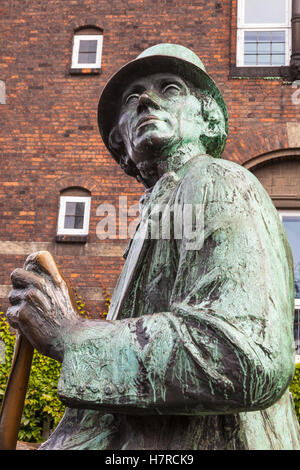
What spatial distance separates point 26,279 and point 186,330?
0.45 m

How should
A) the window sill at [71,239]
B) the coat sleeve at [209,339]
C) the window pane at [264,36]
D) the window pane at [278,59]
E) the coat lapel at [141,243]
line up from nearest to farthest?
the coat sleeve at [209,339] < the coat lapel at [141,243] < the window sill at [71,239] < the window pane at [278,59] < the window pane at [264,36]

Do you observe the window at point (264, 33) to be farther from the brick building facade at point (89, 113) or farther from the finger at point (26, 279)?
the finger at point (26, 279)

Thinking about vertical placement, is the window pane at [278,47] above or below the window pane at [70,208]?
above

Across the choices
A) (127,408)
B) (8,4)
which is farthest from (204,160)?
(8,4)

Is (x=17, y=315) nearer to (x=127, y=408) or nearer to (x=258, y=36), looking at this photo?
(x=127, y=408)

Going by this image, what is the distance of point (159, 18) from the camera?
10867 millimetres

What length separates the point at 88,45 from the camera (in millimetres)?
11055

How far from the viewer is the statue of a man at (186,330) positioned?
1.36 m

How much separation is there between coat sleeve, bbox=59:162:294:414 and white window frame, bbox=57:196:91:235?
8.74 meters

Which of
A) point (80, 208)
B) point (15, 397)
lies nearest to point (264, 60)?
point (80, 208)

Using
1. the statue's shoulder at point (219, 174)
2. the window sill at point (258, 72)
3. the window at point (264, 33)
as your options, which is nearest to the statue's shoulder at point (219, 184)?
the statue's shoulder at point (219, 174)

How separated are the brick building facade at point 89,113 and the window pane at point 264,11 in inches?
6.7

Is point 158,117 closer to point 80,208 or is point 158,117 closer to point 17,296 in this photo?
point 17,296

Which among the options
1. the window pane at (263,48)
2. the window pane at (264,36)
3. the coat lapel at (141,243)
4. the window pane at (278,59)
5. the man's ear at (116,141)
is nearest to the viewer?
the coat lapel at (141,243)
